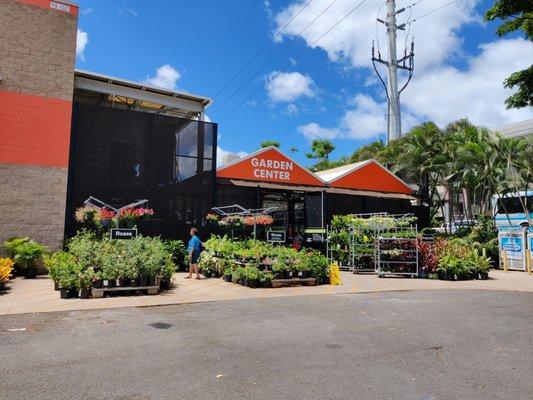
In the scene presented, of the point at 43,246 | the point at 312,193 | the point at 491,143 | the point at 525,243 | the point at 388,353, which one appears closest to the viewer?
the point at 388,353

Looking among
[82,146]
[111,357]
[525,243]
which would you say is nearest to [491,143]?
[525,243]

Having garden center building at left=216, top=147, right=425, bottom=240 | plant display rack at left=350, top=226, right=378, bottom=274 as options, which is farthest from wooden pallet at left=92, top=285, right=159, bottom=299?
garden center building at left=216, top=147, right=425, bottom=240

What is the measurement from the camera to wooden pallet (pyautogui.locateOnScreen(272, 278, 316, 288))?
40.3 ft

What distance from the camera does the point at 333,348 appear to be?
5832 mm

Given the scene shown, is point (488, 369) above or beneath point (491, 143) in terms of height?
beneath

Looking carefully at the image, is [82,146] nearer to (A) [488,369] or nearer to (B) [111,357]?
(B) [111,357]

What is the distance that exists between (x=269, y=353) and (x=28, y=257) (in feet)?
35.8

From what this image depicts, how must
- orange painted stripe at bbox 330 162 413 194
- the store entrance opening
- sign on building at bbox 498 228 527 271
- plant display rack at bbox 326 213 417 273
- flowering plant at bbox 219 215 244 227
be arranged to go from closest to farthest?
1. flowering plant at bbox 219 215 244 227
2. plant display rack at bbox 326 213 417 273
3. sign on building at bbox 498 228 527 271
4. the store entrance opening
5. orange painted stripe at bbox 330 162 413 194

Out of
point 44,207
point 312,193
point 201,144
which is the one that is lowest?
point 44,207

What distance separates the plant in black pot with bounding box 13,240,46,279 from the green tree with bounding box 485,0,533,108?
20.3 metres

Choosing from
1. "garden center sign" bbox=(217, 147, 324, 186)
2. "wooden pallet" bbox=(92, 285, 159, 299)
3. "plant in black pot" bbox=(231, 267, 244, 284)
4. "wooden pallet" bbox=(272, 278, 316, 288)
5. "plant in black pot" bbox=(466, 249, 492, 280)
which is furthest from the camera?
"garden center sign" bbox=(217, 147, 324, 186)

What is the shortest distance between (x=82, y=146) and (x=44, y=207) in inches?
101

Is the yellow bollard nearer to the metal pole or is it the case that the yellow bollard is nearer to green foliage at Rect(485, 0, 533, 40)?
green foliage at Rect(485, 0, 533, 40)

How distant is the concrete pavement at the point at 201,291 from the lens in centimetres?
893
